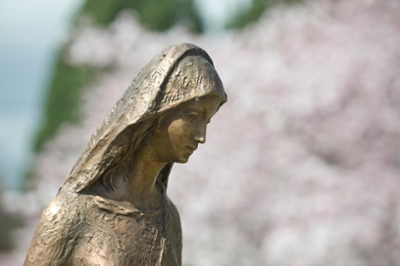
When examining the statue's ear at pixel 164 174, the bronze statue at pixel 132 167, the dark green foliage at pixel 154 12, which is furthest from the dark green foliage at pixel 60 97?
the bronze statue at pixel 132 167

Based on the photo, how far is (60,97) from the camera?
11.6 meters

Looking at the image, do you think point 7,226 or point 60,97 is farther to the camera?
point 60,97

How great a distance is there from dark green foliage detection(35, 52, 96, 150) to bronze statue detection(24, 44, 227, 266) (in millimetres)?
8221

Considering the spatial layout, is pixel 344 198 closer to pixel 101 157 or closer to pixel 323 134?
pixel 323 134

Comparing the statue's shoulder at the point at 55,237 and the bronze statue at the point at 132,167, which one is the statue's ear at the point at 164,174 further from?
the statue's shoulder at the point at 55,237

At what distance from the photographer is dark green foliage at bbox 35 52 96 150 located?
1107 centimetres

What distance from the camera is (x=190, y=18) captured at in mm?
11438

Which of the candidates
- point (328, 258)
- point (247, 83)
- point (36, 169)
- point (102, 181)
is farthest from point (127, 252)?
point (36, 169)

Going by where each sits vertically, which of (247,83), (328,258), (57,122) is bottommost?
(328,258)

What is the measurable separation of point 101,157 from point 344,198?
5537 mm

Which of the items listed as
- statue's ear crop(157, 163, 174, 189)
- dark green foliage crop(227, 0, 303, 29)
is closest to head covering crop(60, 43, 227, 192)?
statue's ear crop(157, 163, 174, 189)

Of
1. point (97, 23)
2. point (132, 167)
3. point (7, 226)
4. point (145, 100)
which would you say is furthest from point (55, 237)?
point (7, 226)

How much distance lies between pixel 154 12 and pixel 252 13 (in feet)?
6.60

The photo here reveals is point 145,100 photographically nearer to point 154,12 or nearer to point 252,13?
point 252,13
